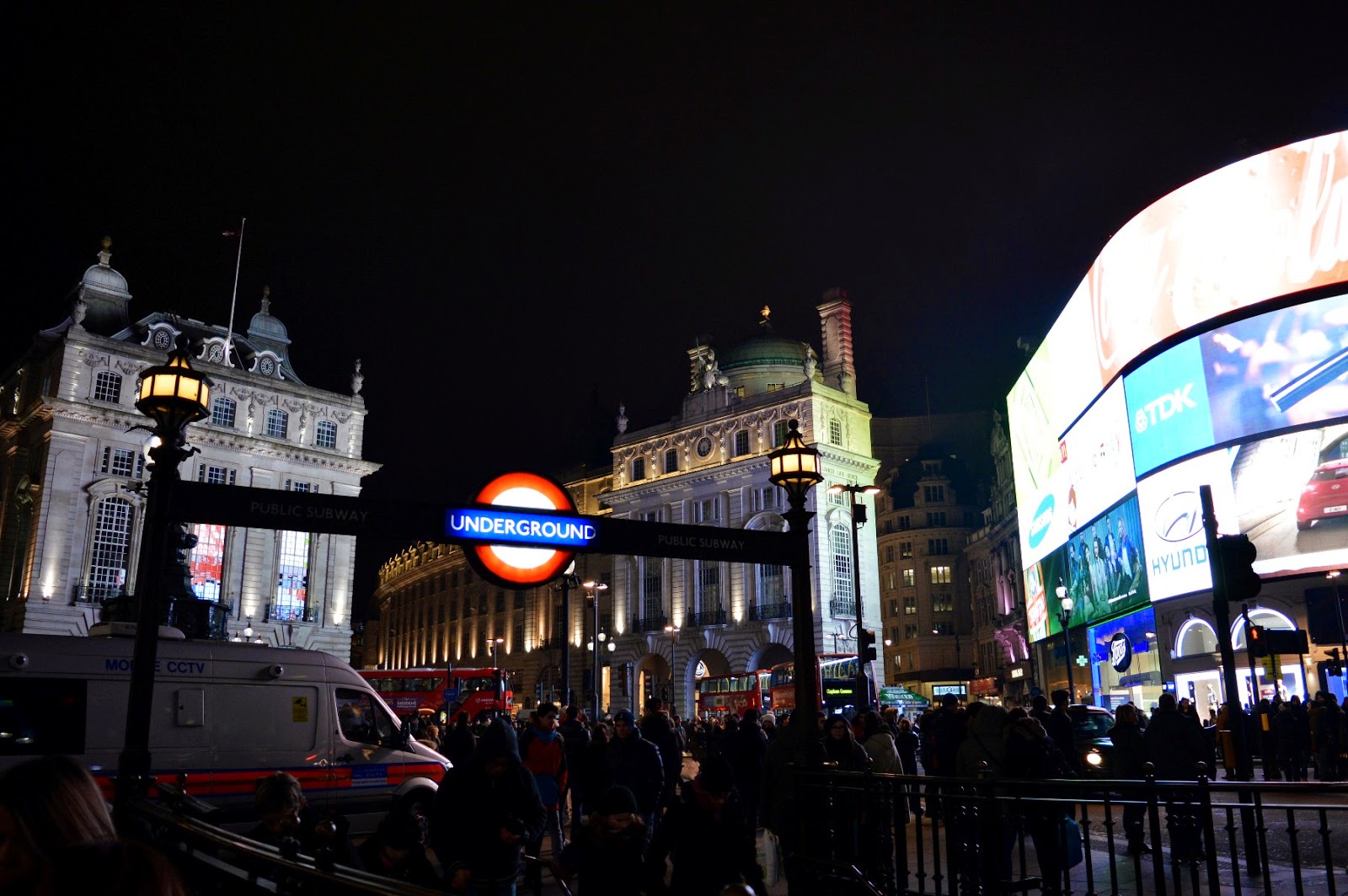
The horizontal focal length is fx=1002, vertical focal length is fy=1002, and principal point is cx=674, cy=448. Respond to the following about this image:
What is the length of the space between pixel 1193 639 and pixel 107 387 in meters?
56.2

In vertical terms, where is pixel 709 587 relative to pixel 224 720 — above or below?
above

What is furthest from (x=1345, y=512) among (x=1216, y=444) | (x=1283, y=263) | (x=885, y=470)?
(x=885, y=470)

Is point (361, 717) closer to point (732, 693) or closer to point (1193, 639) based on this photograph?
point (1193, 639)

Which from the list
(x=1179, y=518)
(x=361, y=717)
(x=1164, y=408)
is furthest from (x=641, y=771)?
(x=1164, y=408)

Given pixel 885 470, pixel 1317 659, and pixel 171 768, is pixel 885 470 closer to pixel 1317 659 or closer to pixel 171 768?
pixel 1317 659

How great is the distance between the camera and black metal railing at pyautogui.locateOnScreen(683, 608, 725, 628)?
65.8 m

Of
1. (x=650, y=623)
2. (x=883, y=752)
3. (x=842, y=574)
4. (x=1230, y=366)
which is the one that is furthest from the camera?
(x=650, y=623)

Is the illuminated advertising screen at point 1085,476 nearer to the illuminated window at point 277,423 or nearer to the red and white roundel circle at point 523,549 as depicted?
the red and white roundel circle at point 523,549

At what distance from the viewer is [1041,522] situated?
4750 cm

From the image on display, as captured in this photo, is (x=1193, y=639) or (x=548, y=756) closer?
(x=548, y=756)

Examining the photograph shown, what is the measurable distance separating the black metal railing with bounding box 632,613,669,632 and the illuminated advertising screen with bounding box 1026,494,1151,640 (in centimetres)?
2890

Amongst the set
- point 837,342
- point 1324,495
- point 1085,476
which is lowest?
point 1324,495

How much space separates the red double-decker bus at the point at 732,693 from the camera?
45281mm

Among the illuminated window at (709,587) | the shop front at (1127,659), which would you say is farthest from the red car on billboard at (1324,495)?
the illuminated window at (709,587)
